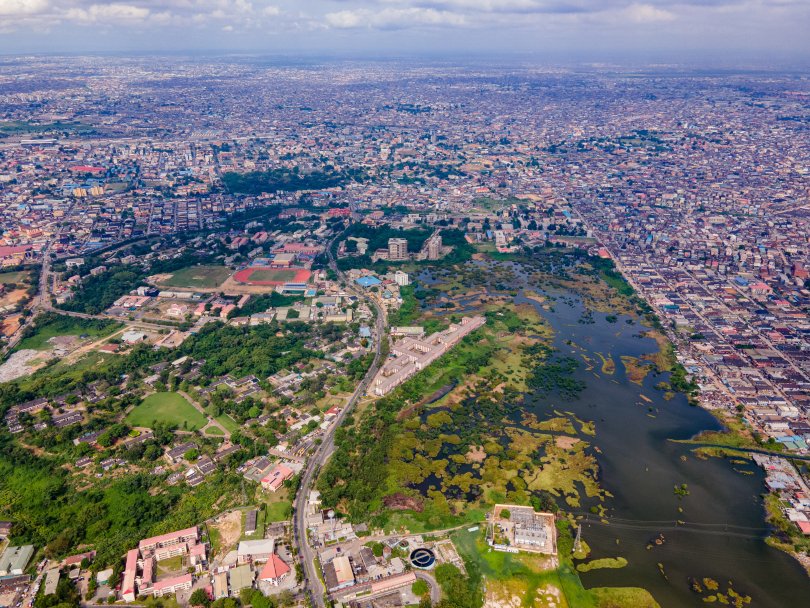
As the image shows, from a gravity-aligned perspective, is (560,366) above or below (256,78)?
below

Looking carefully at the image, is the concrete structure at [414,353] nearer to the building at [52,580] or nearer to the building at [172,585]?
the building at [172,585]

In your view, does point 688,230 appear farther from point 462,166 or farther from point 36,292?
point 36,292

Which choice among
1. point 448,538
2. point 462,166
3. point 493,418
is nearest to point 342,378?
point 493,418

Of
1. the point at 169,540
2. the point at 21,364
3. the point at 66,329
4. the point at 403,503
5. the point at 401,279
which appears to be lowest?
the point at 403,503

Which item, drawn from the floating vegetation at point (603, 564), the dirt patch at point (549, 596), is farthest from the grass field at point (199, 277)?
the floating vegetation at point (603, 564)

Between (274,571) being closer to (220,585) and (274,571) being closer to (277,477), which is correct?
(220,585)

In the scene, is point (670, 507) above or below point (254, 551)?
below

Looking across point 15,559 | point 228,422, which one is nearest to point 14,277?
point 228,422
